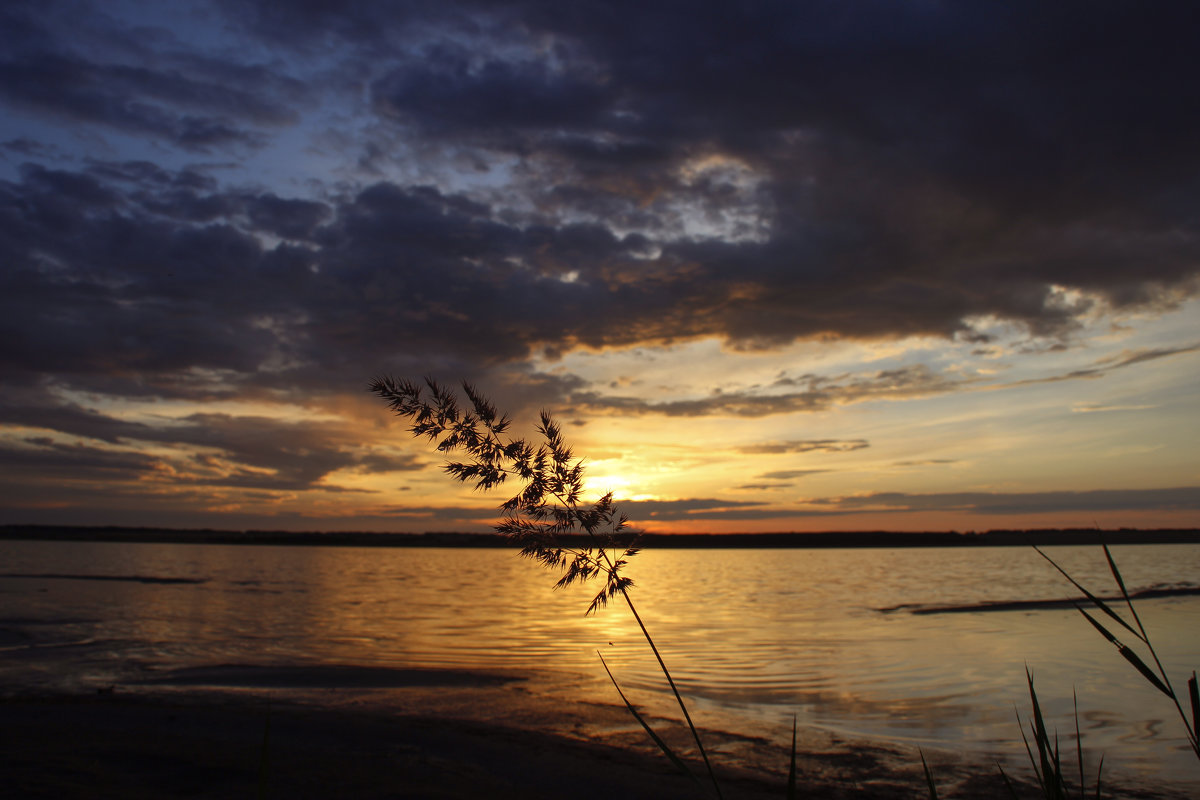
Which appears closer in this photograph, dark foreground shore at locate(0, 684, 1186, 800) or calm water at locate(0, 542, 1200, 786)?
dark foreground shore at locate(0, 684, 1186, 800)

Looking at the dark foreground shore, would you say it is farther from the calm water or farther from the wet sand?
the calm water

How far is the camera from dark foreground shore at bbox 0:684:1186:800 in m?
8.65

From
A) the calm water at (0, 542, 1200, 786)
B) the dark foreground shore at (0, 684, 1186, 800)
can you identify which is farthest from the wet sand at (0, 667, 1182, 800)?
the calm water at (0, 542, 1200, 786)

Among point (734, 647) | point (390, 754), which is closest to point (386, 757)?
point (390, 754)

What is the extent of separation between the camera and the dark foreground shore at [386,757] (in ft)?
28.4

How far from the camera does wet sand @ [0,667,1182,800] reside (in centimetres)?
870

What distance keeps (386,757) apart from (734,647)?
14263mm

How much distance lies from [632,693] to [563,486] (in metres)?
14.3

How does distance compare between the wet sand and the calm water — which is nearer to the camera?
the wet sand

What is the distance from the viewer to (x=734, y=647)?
72.8 ft

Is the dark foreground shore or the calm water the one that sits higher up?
the dark foreground shore

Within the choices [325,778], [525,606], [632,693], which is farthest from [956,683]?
[525,606]

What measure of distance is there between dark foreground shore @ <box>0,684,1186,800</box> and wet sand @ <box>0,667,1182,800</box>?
27 millimetres

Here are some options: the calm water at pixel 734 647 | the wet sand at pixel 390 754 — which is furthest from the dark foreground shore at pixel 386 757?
the calm water at pixel 734 647
